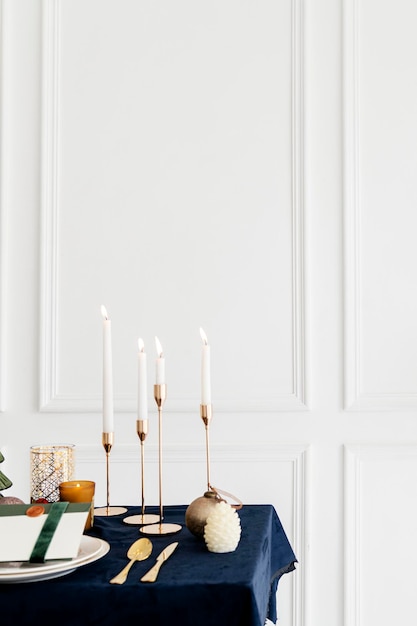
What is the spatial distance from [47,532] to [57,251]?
1.40 metres

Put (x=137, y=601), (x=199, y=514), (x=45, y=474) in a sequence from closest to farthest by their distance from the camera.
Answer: (x=137, y=601), (x=199, y=514), (x=45, y=474)

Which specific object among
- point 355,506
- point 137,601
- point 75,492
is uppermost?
point 75,492

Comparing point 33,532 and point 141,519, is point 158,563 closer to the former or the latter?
point 33,532

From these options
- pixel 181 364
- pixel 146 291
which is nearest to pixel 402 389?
pixel 181 364

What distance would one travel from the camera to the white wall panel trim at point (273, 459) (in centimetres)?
233

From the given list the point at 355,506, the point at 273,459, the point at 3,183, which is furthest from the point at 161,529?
the point at 3,183

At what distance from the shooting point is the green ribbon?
3.61ft

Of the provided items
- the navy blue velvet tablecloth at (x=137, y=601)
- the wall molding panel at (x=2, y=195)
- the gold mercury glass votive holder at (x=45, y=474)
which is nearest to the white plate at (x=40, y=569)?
the navy blue velvet tablecloth at (x=137, y=601)

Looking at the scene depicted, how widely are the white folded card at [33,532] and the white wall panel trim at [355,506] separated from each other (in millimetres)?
1278

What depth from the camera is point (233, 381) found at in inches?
93.0

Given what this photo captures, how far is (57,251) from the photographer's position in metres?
2.42

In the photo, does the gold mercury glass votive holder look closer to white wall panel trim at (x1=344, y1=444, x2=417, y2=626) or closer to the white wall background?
the white wall background

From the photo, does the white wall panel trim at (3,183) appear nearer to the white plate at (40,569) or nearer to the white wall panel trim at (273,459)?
the white wall panel trim at (273,459)

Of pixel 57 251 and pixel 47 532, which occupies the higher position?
pixel 57 251
